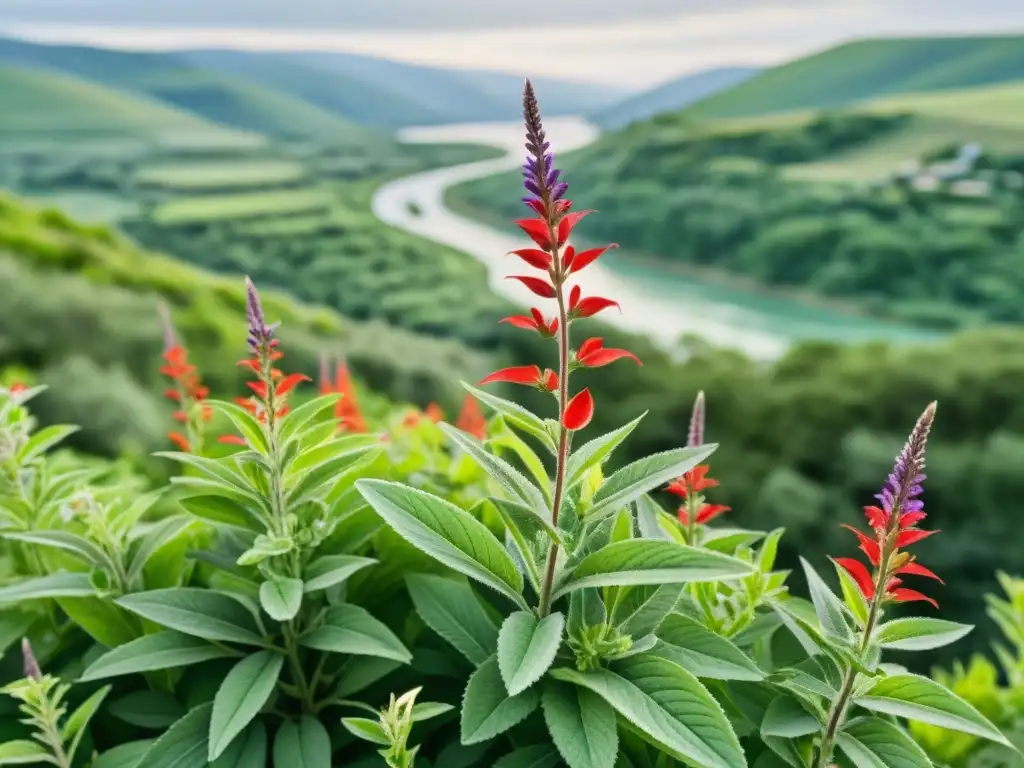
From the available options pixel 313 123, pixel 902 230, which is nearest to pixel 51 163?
pixel 313 123

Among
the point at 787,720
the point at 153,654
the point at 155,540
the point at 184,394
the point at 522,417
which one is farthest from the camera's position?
the point at 184,394

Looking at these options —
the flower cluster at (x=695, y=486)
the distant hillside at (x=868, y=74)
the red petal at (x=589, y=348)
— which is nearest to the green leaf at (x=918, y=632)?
the flower cluster at (x=695, y=486)

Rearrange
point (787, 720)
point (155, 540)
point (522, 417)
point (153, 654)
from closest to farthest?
1. point (522, 417)
2. point (787, 720)
3. point (153, 654)
4. point (155, 540)

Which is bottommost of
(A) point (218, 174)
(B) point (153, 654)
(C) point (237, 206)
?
(C) point (237, 206)

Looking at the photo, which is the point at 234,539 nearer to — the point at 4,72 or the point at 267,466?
the point at 267,466

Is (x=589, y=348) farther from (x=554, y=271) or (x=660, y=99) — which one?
(x=660, y=99)

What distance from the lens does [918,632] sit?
91 centimetres

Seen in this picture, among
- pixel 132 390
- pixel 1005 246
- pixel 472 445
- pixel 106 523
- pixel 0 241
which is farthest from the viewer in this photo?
pixel 1005 246

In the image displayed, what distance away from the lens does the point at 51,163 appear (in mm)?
11867

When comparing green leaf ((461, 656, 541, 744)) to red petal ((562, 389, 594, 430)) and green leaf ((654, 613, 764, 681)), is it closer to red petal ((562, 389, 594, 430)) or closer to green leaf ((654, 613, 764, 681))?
green leaf ((654, 613, 764, 681))

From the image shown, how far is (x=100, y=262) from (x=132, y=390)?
3.86m

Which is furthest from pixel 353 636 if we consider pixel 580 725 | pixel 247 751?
pixel 580 725

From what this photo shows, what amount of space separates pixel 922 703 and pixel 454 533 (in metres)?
0.56

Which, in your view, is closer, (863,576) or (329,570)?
(863,576)
